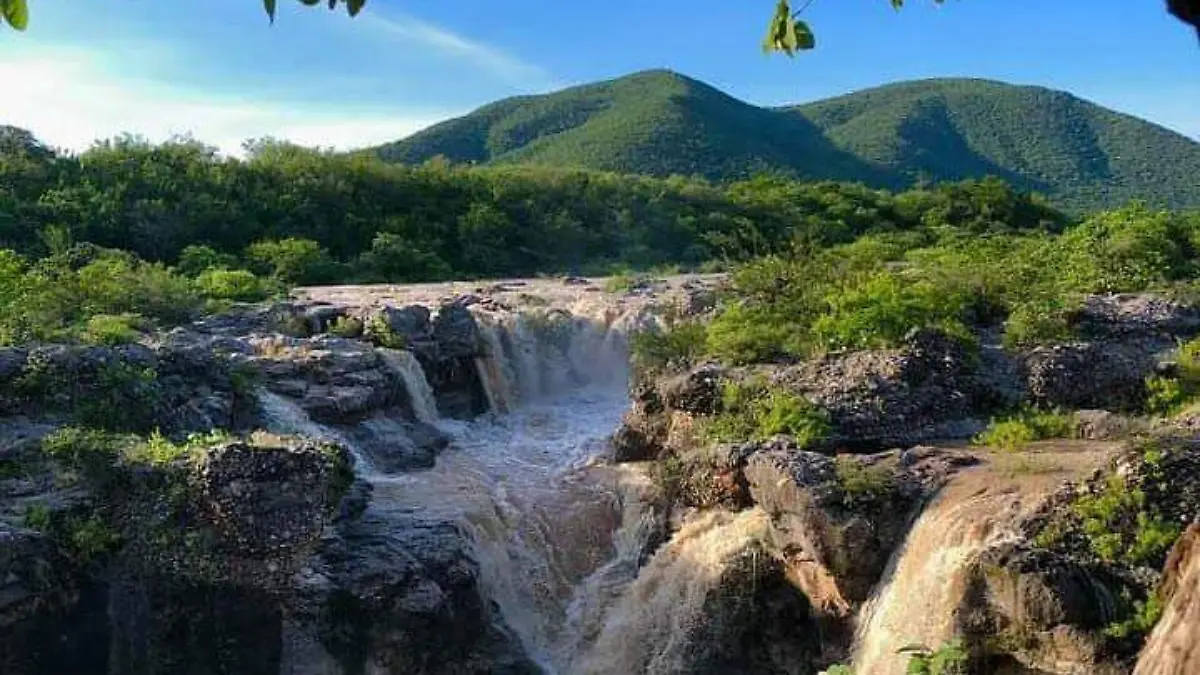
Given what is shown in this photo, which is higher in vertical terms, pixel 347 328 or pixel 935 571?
pixel 347 328

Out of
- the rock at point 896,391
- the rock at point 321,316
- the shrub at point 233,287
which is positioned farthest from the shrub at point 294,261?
the rock at point 896,391

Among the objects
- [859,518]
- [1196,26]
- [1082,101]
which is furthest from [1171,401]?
[1082,101]

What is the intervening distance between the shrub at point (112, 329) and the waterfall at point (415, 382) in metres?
3.09

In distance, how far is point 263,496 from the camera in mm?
9703

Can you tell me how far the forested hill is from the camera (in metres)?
53.4

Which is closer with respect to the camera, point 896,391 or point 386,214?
point 896,391

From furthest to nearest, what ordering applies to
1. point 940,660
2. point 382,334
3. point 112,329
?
1. point 382,334
2. point 112,329
3. point 940,660

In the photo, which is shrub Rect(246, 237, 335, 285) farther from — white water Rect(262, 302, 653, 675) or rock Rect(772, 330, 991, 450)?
rock Rect(772, 330, 991, 450)

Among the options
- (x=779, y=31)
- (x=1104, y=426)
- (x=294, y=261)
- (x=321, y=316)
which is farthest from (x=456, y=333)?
(x=779, y=31)

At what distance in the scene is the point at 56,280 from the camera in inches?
661

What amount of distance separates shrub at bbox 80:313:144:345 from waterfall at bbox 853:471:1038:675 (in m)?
8.52

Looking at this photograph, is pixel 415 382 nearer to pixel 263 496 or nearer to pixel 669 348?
pixel 669 348

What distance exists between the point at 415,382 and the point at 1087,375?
8.27 meters

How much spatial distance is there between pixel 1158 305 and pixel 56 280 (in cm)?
1407
